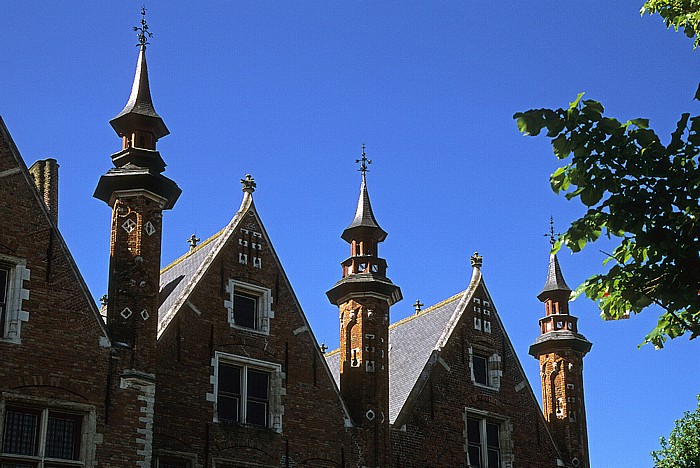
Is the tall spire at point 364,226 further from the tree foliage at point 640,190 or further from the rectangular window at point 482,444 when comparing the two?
the tree foliage at point 640,190

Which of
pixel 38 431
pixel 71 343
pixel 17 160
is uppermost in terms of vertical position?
pixel 17 160

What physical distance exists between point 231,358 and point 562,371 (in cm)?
1165

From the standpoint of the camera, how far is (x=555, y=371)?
32.2 meters

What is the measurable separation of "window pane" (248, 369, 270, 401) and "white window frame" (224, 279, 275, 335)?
1045 millimetres

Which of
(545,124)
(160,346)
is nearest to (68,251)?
(160,346)

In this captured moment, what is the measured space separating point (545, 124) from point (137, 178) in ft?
42.5

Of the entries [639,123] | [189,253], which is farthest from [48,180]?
[639,123]

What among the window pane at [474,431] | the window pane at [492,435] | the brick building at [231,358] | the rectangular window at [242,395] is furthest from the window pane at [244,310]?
the window pane at [492,435]

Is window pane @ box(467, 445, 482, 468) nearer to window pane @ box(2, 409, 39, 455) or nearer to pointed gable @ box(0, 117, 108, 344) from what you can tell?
pointed gable @ box(0, 117, 108, 344)

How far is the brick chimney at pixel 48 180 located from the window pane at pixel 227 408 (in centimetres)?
730

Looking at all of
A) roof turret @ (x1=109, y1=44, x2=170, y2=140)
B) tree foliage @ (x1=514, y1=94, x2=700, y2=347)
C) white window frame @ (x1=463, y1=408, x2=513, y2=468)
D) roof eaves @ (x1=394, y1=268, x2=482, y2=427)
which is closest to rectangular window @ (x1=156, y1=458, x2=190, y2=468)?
roof eaves @ (x1=394, y1=268, x2=482, y2=427)

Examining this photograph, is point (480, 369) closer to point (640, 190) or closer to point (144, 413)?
point (144, 413)

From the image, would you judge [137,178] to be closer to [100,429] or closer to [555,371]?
[100,429]

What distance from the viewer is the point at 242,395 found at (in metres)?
25.2
